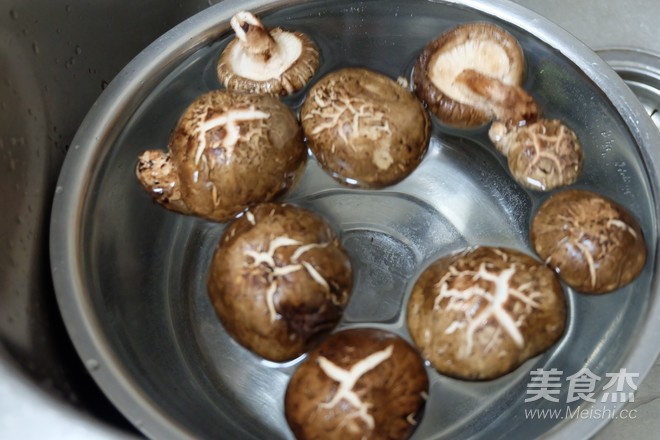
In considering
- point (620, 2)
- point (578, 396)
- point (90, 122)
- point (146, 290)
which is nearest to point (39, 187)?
point (90, 122)

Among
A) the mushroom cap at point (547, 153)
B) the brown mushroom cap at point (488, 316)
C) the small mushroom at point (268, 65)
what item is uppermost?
the small mushroom at point (268, 65)

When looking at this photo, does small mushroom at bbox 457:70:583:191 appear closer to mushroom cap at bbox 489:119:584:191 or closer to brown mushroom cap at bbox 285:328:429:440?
mushroom cap at bbox 489:119:584:191

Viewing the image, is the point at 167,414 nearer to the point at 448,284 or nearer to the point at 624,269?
the point at 448,284

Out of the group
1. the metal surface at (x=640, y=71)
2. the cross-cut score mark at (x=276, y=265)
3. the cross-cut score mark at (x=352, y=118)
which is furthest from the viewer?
the metal surface at (x=640, y=71)

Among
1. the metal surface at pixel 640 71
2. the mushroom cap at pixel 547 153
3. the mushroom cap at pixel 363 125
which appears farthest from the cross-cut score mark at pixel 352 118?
the metal surface at pixel 640 71

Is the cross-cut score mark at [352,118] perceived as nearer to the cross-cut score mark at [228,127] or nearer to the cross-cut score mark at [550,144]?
the cross-cut score mark at [228,127]

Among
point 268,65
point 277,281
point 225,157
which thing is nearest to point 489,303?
point 277,281

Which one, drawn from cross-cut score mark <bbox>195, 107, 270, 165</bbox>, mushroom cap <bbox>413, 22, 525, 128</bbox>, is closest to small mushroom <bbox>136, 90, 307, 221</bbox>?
cross-cut score mark <bbox>195, 107, 270, 165</bbox>

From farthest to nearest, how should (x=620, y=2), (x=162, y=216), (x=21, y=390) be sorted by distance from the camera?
(x=620, y=2)
(x=162, y=216)
(x=21, y=390)
